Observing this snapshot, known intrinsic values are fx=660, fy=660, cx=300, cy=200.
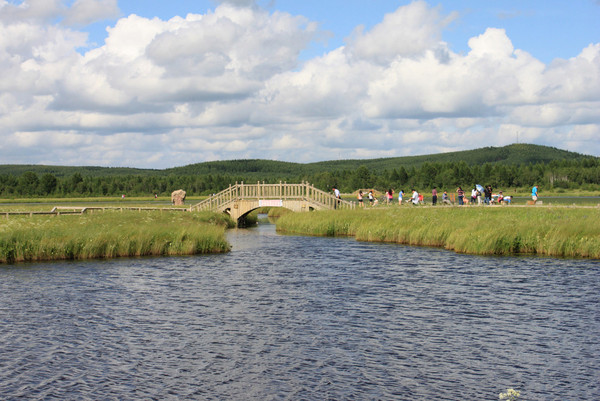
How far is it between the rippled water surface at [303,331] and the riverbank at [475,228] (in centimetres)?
277

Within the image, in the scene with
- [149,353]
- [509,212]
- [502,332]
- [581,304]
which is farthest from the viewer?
[509,212]

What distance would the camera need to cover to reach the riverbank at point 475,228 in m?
34.8

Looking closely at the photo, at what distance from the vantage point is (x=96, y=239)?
118 ft

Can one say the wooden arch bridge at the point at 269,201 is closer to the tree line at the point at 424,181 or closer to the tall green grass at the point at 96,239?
the tall green grass at the point at 96,239

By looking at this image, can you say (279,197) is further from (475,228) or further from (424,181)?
(424,181)

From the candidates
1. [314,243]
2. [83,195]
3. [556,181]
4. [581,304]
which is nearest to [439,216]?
[314,243]

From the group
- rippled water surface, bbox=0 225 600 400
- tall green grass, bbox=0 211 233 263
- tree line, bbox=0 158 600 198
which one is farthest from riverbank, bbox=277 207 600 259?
tree line, bbox=0 158 600 198

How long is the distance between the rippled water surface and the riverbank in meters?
2.77

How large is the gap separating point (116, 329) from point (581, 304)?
15447 millimetres

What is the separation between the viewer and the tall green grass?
113 ft

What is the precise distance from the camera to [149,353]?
1792cm

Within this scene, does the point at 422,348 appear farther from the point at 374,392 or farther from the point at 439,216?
the point at 439,216

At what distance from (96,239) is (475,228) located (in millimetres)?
21370

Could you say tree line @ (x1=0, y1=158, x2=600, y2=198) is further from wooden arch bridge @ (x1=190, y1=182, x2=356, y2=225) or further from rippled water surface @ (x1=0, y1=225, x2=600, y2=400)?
rippled water surface @ (x1=0, y1=225, x2=600, y2=400)
